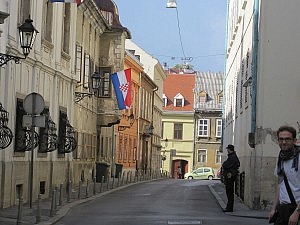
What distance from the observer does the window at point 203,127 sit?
277 ft

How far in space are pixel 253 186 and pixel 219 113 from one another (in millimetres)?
62960

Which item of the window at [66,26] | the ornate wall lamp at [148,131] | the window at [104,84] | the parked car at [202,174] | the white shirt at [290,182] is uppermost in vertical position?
the window at [66,26]

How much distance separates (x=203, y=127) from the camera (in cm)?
8525

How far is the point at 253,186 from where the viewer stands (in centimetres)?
2162

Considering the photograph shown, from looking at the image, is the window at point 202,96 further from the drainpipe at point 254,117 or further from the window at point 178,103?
the drainpipe at point 254,117

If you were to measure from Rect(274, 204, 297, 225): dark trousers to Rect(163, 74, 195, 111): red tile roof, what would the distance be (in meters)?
78.2

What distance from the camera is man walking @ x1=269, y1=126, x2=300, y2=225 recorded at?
8.19 meters

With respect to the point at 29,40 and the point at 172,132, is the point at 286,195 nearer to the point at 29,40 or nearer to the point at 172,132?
the point at 29,40

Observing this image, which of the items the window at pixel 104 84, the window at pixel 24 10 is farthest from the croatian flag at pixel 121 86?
the window at pixel 24 10

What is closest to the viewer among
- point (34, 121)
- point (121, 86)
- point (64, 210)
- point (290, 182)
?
point (290, 182)

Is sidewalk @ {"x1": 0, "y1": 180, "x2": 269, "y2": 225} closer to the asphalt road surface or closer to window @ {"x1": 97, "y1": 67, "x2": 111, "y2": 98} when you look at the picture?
the asphalt road surface

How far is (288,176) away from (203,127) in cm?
7713

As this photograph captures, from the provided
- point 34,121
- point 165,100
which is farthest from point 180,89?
point 34,121

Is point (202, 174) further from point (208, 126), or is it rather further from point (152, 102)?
point (208, 126)
